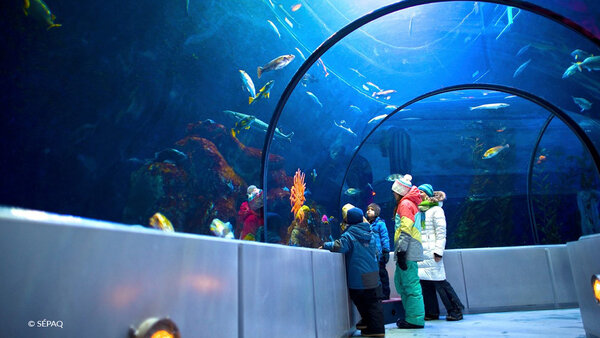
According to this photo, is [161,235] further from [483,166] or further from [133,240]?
[483,166]

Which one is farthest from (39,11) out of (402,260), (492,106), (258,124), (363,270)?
(492,106)

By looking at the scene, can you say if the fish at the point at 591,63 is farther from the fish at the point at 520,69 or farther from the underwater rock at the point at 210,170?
the underwater rock at the point at 210,170

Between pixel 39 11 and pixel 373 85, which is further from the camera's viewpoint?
pixel 373 85

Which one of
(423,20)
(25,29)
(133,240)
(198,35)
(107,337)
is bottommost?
(107,337)

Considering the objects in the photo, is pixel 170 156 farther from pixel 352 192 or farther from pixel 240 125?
pixel 352 192

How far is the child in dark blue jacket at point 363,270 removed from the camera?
16.9ft

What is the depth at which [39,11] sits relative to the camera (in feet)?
20.6

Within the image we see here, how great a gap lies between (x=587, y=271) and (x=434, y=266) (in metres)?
3.35

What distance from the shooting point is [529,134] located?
1736 centimetres

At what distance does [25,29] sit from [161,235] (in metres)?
6.37

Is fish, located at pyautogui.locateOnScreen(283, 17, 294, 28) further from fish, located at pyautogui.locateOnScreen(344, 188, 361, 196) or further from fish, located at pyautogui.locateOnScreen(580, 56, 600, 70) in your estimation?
fish, located at pyautogui.locateOnScreen(580, 56, 600, 70)

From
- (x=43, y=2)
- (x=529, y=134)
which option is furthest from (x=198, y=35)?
(x=529, y=134)

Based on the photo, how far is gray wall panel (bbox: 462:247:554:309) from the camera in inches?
317

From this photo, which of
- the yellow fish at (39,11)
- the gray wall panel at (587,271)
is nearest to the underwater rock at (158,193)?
the yellow fish at (39,11)
